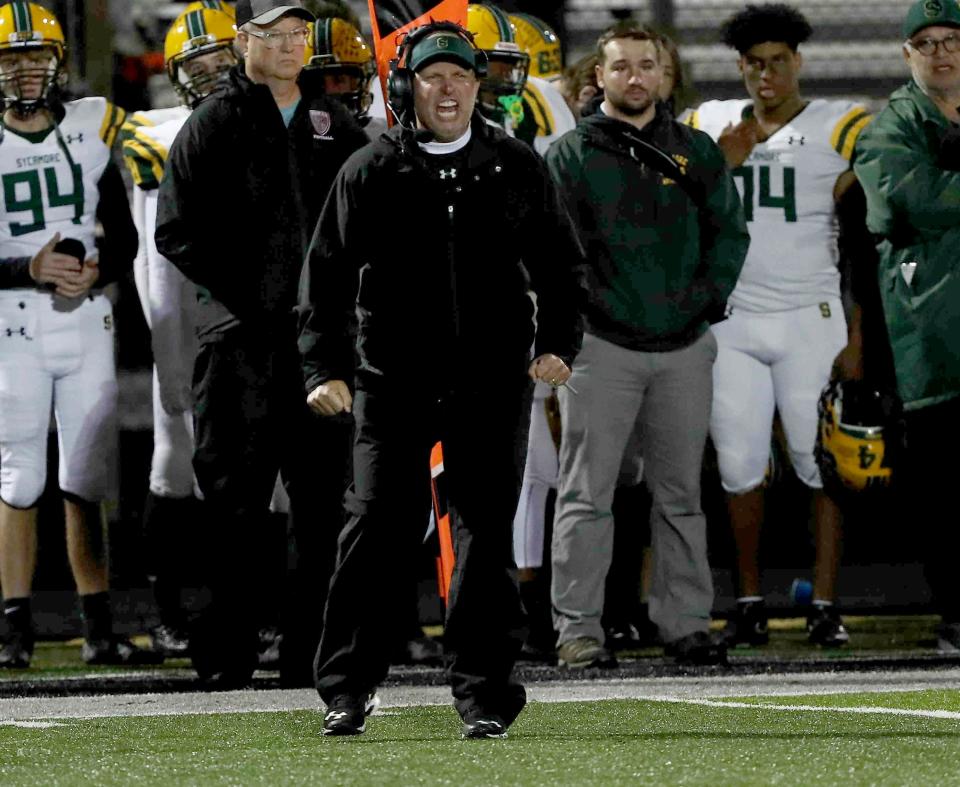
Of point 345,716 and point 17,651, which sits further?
point 17,651

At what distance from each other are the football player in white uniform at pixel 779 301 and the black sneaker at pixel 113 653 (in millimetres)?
1940

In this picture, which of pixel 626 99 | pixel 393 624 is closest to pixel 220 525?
pixel 393 624

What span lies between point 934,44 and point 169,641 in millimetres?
3129

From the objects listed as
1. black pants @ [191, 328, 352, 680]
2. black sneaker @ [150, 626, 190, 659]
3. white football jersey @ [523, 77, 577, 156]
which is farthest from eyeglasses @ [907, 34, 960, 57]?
black sneaker @ [150, 626, 190, 659]

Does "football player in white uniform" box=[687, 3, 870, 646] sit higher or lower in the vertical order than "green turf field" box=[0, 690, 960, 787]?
higher

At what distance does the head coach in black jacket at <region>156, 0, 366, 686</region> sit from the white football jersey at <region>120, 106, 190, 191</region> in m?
0.92

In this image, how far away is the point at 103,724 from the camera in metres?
5.20

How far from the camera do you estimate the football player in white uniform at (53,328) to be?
6.99m

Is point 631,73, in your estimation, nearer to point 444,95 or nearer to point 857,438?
point 857,438

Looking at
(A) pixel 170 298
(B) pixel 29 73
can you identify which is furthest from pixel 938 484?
(B) pixel 29 73

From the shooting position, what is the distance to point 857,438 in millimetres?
6809

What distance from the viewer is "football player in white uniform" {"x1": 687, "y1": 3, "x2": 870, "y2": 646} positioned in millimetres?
7152

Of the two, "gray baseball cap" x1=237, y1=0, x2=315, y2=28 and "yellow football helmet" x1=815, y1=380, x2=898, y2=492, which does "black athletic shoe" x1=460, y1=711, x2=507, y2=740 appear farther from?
"yellow football helmet" x1=815, y1=380, x2=898, y2=492

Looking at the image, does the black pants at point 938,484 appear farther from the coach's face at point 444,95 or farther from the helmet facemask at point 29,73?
the helmet facemask at point 29,73
